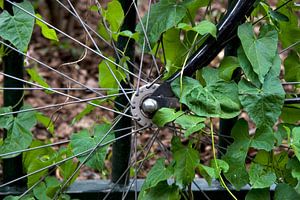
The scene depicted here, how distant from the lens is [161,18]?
153 cm

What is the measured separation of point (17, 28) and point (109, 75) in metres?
0.29

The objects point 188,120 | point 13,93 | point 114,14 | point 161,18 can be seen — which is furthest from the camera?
point 13,93

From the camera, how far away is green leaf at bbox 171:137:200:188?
1.43m

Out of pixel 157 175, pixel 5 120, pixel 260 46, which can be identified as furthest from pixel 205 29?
pixel 5 120

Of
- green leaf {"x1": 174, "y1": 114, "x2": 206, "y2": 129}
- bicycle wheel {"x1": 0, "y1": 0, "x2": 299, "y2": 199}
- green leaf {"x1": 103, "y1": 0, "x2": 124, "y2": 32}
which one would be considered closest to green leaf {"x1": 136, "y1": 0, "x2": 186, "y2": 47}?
bicycle wheel {"x1": 0, "y1": 0, "x2": 299, "y2": 199}

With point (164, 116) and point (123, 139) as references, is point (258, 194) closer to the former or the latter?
point (164, 116)

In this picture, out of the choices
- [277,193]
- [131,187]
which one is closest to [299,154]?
[277,193]

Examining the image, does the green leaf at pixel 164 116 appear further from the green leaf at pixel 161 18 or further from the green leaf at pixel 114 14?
the green leaf at pixel 114 14

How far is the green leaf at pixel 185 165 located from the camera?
1430mm

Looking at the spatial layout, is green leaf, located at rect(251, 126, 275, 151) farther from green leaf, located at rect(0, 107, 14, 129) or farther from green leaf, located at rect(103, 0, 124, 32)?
green leaf, located at rect(0, 107, 14, 129)

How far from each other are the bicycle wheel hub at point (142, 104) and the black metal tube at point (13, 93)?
36 cm

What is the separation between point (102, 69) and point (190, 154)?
1.29ft

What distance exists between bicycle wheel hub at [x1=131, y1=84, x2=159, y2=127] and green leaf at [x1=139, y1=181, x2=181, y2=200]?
0.51 feet

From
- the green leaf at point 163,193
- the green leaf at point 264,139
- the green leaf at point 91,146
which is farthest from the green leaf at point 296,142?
the green leaf at point 91,146
